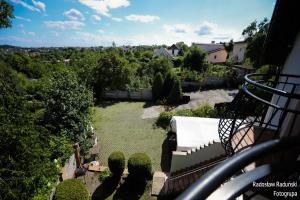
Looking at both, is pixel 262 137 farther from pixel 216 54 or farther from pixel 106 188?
pixel 216 54

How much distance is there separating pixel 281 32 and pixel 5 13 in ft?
23.6

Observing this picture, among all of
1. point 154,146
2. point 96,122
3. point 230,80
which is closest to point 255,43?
point 230,80

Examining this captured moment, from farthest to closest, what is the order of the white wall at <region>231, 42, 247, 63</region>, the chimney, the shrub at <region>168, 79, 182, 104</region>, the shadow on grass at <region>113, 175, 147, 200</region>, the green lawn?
the white wall at <region>231, 42, 247, 63</region> → the shrub at <region>168, 79, 182, 104</region> → the green lawn → the chimney → the shadow on grass at <region>113, 175, 147, 200</region>

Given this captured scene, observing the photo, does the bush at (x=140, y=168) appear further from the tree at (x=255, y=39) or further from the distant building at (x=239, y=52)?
the distant building at (x=239, y=52)

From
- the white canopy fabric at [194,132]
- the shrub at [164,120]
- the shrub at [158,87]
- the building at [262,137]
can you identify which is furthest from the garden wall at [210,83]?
the building at [262,137]

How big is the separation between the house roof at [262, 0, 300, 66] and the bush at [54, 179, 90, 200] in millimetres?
8354

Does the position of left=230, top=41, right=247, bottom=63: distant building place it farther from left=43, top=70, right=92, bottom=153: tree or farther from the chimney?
the chimney

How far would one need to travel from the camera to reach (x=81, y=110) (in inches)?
461

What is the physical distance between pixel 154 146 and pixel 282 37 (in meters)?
9.08

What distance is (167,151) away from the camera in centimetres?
1189

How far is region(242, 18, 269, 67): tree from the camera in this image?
70.6 feet

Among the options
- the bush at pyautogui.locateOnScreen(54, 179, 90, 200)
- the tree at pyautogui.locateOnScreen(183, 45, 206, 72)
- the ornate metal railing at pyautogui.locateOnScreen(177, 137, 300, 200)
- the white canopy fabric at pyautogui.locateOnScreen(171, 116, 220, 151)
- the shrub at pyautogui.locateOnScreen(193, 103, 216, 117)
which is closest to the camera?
the ornate metal railing at pyautogui.locateOnScreen(177, 137, 300, 200)

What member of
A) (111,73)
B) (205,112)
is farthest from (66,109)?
(111,73)

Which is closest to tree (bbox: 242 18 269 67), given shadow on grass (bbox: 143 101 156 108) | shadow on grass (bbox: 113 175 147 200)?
shadow on grass (bbox: 143 101 156 108)
